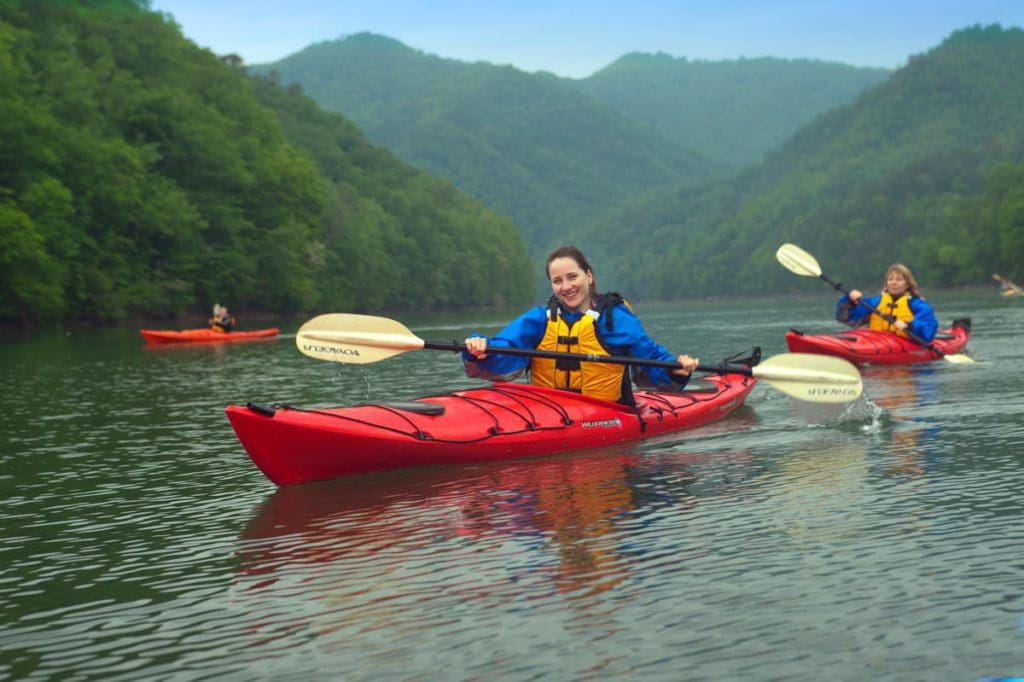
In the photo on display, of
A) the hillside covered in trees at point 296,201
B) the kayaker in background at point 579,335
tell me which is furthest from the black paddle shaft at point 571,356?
the hillside covered in trees at point 296,201

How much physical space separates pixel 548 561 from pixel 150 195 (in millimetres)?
41531

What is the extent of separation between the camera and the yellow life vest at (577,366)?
8.60 m

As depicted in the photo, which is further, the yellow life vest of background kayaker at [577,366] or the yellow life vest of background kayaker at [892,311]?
the yellow life vest of background kayaker at [892,311]

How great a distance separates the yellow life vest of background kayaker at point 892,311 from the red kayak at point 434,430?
7.67 m

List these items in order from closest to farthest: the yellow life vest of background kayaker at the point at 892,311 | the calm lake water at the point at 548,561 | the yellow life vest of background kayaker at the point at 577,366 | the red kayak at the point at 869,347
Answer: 1. the calm lake water at the point at 548,561
2. the yellow life vest of background kayaker at the point at 577,366
3. the red kayak at the point at 869,347
4. the yellow life vest of background kayaker at the point at 892,311

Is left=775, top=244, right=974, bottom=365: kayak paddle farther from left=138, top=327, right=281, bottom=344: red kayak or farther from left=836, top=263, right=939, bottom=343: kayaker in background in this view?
left=138, top=327, right=281, bottom=344: red kayak

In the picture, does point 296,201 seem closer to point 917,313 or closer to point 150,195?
point 150,195

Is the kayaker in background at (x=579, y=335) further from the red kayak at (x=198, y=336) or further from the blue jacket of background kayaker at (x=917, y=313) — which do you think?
the red kayak at (x=198, y=336)

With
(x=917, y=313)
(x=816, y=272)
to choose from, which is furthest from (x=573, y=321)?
(x=917, y=313)

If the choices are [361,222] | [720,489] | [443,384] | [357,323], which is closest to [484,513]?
[720,489]

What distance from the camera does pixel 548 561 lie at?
5.39m

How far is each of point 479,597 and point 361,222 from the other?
64076 mm

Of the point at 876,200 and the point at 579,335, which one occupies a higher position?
the point at 876,200

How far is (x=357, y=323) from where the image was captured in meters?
8.64
